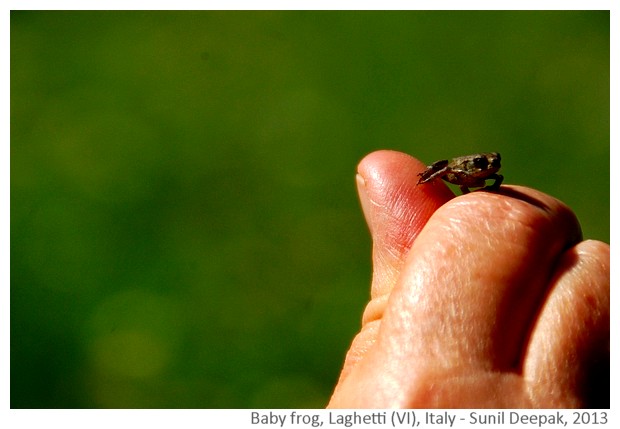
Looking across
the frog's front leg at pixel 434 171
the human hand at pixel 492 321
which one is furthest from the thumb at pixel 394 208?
the human hand at pixel 492 321

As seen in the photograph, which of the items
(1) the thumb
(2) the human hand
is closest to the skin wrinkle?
(2) the human hand

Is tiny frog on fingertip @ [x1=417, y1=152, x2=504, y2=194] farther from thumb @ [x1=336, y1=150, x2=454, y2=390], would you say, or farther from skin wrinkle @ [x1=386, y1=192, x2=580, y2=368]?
skin wrinkle @ [x1=386, y1=192, x2=580, y2=368]

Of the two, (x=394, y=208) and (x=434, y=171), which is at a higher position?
(x=434, y=171)

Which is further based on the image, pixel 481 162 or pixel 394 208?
pixel 394 208

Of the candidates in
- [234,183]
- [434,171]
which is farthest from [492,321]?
[234,183]

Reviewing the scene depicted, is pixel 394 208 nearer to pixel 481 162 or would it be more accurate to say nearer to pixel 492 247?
pixel 481 162

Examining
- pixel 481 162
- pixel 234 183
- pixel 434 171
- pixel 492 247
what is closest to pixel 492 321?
pixel 492 247

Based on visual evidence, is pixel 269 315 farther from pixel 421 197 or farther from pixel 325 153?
pixel 421 197

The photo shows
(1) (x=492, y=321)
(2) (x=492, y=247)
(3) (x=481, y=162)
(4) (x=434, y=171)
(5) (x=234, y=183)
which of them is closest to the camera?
(1) (x=492, y=321)

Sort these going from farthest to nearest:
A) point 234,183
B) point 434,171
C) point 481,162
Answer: point 234,183 → point 434,171 → point 481,162

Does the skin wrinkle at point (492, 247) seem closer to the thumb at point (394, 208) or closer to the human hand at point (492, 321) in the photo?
the human hand at point (492, 321)
